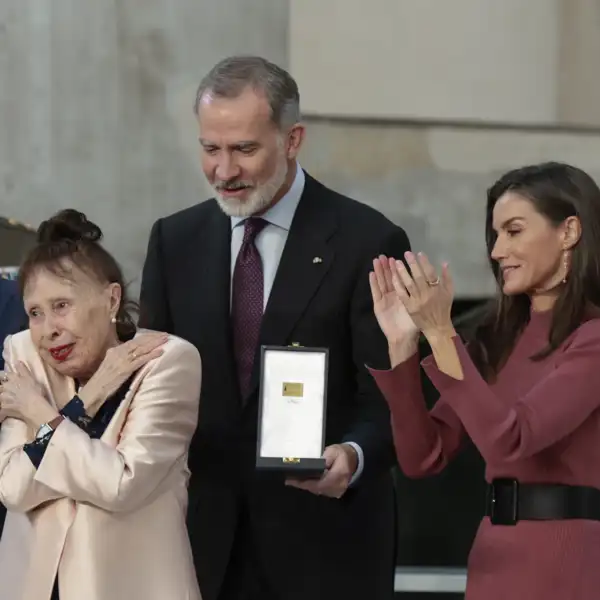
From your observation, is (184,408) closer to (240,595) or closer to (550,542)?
(240,595)

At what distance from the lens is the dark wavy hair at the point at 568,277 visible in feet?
7.82

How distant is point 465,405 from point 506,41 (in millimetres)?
2922

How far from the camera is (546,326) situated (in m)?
2.44

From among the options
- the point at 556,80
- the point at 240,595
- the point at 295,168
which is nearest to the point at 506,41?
the point at 556,80

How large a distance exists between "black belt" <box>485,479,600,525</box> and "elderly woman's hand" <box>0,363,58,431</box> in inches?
33.0

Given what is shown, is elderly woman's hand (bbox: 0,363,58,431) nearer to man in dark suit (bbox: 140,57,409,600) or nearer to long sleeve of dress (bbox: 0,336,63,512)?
long sleeve of dress (bbox: 0,336,63,512)

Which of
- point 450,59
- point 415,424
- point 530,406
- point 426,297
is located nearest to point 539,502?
point 530,406

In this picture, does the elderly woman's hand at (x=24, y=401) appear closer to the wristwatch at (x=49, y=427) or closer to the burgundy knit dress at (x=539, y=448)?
the wristwatch at (x=49, y=427)

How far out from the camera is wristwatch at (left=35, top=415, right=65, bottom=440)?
2.35 metres

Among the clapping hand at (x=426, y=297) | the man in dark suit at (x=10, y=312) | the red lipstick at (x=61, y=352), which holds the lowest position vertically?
the red lipstick at (x=61, y=352)

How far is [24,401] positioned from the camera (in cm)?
239

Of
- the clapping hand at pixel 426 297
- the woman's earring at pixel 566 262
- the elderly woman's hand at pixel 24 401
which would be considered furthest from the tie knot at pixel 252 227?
the woman's earring at pixel 566 262

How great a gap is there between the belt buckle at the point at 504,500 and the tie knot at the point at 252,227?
0.81 m

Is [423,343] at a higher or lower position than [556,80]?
lower
